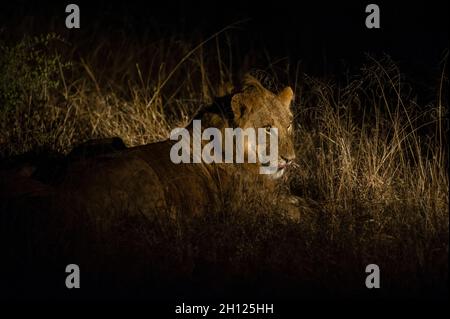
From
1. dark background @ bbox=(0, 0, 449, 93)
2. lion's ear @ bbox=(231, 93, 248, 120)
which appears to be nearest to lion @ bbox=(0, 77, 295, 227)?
lion's ear @ bbox=(231, 93, 248, 120)

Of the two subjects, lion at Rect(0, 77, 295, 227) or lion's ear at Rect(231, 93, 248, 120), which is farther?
lion's ear at Rect(231, 93, 248, 120)

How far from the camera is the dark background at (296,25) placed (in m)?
10.9

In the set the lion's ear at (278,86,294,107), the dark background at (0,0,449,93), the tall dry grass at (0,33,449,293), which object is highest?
the dark background at (0,0,449,93)

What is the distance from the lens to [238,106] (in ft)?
23.3

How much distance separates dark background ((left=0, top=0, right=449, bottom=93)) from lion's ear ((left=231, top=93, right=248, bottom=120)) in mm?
2981

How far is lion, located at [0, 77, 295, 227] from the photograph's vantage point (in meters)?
A: 6.22

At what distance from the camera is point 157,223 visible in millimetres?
6180

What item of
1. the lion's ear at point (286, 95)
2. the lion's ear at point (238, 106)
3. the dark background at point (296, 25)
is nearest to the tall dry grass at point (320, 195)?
the lion's ear at point (286, 95)

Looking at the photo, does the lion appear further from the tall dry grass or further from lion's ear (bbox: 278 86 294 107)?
the tall dry grass

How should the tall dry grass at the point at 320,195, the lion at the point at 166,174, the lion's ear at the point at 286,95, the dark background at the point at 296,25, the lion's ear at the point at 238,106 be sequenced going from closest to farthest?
1. the tall dry grass at the point at 320,195
2. the lion at the point at 166,174
3. the lion's ear at the point at 238,106
4. the lion's ear at the point at 286,95
5. the dark background at the point at 296,25

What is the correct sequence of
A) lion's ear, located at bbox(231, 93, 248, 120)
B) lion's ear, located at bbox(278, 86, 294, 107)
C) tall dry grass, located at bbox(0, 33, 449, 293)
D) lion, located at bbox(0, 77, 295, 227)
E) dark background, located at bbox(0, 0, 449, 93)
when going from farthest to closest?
dark background, located at bbox(0, 0, 449, 93)
lion's ear, located at bbox(278, 86, 294, 107)
lion's ear, located at bbox(231, 93, 248, 120)
lion, located at bbox(0, 77, 295, 227)
tall dry grass, located at bbox(0, 33, 449, 293)

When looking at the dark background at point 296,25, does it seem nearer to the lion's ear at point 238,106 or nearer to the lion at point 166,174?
the lion at point 166,174

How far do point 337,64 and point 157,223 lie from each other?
6.10 meters
